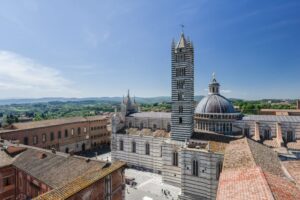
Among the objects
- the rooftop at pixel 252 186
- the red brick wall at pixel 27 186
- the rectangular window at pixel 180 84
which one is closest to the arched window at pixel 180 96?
the rectangular window at pixel 180 84

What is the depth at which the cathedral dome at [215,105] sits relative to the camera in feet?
103

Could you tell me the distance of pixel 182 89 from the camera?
1267 inches

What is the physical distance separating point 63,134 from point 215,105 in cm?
3578

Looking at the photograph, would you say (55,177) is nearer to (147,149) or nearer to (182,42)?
(147,149)

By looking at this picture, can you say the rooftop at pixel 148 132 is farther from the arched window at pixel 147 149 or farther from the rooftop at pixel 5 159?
the rooftop at pixel 5 159

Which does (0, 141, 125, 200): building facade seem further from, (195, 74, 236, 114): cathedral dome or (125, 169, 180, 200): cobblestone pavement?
(195, 74, 236, 114): cathedral dome

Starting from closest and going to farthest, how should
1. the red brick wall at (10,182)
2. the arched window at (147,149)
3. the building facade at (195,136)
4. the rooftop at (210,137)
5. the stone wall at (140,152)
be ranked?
the red brick wall at (10,182) < the building facade at (195,136) < the rooftop at (210,137) < the stone wall at (140,152) < the arched window at (147,149)

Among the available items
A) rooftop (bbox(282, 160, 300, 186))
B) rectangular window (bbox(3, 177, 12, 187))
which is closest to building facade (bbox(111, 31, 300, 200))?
rooftop (bbox(282, 160, 300, 186))

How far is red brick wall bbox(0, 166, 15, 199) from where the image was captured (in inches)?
808

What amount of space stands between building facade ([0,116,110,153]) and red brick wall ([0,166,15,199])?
17.9 m

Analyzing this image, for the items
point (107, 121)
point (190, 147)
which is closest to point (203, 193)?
point (190, 147)

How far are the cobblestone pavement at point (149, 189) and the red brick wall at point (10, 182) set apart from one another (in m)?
13.1

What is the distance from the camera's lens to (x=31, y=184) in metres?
18.7

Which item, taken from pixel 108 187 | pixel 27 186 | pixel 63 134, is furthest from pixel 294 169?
pixel 63 134
